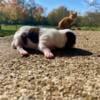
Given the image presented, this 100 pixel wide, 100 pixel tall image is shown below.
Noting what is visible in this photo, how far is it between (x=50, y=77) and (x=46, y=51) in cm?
126

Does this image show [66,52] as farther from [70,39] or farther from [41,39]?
[41,39]

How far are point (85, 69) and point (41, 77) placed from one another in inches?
26.7

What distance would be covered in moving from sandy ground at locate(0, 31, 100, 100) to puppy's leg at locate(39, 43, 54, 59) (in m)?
0.07

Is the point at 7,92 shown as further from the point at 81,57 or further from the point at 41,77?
the point at 81,57

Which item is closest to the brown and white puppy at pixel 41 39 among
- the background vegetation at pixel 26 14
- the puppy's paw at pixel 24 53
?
the puppy's paw at pixel 24 53

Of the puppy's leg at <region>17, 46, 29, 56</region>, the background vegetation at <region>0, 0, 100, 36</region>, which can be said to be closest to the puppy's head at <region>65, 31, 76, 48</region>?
the puppy's leg at <region>17, 46, 29, 56</region>

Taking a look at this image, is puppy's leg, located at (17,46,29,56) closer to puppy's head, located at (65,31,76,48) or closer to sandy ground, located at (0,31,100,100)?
sandy ground, located at (0,31,100,100)

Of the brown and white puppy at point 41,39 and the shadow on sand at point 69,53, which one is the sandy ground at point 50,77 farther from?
the brown and white puppy at point 41,39

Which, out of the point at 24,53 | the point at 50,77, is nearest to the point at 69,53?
the point at 24,53

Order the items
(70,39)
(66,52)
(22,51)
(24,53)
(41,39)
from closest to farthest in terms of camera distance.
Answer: (24,53)
(22,51)
(41,39)
(66,52)
(70,39)

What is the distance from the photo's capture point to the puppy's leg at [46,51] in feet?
15.1

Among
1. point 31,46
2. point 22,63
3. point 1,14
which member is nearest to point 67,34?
point 31,46

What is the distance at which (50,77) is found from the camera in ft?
11.7

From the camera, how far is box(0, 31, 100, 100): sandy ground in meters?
3.04
